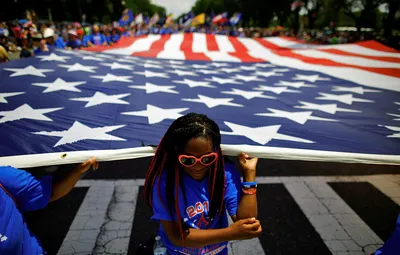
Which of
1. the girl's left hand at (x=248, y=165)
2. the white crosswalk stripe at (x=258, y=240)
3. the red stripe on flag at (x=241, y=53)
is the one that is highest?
the girl's left hand at (x=248, y=165)

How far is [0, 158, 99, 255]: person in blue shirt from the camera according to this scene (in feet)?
4.96

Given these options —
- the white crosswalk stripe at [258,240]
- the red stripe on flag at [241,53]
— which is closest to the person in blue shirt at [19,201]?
the white crosswalk stripe at [258,240]

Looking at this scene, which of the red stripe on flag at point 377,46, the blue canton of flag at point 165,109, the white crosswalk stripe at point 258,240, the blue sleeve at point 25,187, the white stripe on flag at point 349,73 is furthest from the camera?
the red stripe on flag at point 377,46

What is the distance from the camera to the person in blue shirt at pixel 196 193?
152 centimetres

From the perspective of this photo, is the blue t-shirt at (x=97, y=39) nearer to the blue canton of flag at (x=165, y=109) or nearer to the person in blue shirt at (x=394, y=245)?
the blue canton of flag at (x=165, y=109)

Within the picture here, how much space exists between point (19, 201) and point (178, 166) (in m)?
0.95

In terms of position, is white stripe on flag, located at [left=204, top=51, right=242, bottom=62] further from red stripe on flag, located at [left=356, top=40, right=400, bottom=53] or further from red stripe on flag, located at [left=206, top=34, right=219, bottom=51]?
red stripe on flag, located at [left=356, top=40, right=400, bottom=53]

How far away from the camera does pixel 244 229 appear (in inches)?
58.2

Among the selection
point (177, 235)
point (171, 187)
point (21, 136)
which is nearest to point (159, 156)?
point (171, 187)

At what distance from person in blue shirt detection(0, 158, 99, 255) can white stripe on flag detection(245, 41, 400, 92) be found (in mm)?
4569

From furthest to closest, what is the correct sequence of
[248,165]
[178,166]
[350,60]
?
[350,60] → [248,165] → [178,166]

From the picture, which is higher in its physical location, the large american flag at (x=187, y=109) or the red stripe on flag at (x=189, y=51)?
the large american flag at (x=187, y=109)

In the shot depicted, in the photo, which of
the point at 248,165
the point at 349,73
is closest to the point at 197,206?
the point at 248,165

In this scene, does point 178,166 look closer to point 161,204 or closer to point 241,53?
point 161,204
